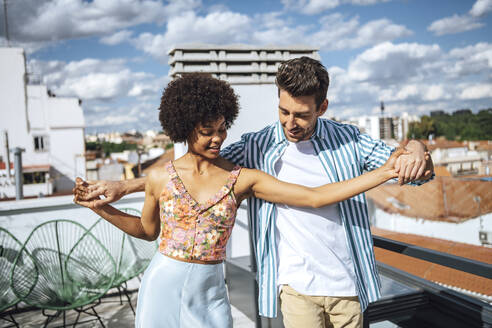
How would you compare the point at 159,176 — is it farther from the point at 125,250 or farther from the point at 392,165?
the point at 125,250

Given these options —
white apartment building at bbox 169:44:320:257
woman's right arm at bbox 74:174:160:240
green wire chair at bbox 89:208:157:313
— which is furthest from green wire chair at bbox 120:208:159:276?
woman's right arm at bbox 74:174:160:240

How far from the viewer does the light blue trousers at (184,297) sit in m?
1.46

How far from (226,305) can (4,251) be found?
2.57m

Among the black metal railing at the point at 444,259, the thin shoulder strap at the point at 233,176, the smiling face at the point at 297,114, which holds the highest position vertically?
the smiling face at the point at 297,114

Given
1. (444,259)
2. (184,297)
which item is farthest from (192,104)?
(444,259)

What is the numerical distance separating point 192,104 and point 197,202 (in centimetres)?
33

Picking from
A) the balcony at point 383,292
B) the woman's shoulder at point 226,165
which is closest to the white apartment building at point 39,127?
the balcony at point 383,292

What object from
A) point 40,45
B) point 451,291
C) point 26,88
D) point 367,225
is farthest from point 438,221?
point 40,45

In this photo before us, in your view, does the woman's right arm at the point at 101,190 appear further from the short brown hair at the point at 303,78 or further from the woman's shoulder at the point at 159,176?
the short brown hair at the point at 303,78

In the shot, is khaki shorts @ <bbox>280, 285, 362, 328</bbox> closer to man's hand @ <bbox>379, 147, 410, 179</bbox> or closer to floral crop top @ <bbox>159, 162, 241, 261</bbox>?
floral crop top @ <bbox>159, 162, 241, 261</bbox>

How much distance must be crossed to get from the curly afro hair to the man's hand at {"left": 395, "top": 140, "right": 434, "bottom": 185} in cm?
60

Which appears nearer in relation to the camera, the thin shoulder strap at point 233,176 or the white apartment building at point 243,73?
the thin shoulder strap at point 233,176

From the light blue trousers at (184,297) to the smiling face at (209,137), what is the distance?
0.39m

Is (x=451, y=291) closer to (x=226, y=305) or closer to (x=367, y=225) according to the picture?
(x=367, y=225)
